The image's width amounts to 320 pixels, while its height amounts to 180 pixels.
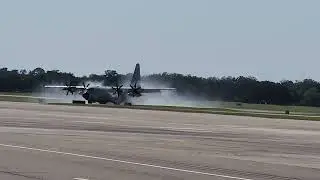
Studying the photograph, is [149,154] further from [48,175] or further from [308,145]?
[308,145]

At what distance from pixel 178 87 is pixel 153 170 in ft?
436

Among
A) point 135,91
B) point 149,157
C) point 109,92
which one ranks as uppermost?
point 135,91

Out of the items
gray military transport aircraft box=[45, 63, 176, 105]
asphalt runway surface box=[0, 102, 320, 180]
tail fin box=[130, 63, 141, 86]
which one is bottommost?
asphalt runway surface box=[0, 102, 320, 180]

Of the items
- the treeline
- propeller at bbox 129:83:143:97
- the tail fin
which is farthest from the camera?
the treeline

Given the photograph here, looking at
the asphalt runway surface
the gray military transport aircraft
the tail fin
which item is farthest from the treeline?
the asphalt runway surface

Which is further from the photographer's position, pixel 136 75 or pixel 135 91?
pixel 136 75

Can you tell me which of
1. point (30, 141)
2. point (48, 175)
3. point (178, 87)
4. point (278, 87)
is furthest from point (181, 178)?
point (278, 87)

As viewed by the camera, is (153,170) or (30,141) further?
(30,141)

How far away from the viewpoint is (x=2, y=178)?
1554 cm

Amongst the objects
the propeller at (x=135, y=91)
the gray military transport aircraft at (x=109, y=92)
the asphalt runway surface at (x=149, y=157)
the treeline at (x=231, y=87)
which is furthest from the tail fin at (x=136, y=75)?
the asphalt runway surface at (x=149, y=157)

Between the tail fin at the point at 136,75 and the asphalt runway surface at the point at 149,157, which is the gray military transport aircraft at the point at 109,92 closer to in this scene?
the tail fin at the point at 136,75

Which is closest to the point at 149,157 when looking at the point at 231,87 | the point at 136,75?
the point at 136,75

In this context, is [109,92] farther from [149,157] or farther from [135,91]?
[149,157]

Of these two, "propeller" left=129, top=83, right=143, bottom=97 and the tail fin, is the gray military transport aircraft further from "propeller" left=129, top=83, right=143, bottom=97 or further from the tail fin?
the tail fin
